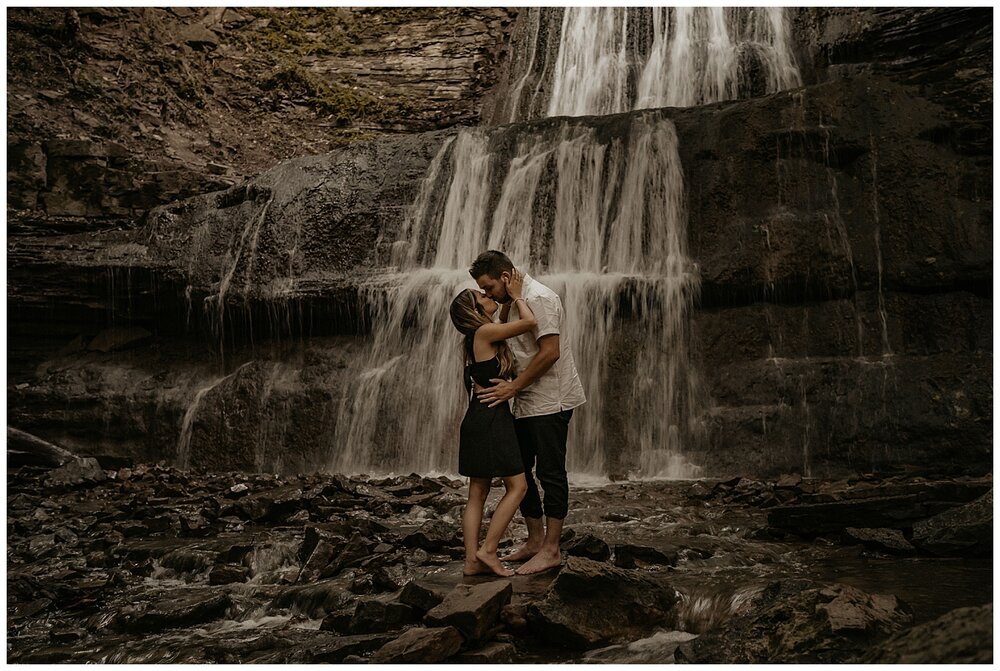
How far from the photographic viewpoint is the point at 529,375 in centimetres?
504

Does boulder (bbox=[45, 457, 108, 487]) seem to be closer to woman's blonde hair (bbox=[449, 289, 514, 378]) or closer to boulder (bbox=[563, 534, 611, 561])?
woman's blonde hair (bbox=[449, 289, 514, 378])

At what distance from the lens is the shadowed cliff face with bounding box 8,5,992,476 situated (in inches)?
351

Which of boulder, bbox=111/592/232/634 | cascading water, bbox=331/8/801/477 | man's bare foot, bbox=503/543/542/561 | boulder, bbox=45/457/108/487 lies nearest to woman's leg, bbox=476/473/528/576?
man's bare foot, bbox=503/543/542/561

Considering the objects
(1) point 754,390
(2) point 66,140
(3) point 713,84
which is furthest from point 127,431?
(3) point 713,84

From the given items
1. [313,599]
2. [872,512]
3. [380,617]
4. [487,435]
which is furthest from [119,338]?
[872,512]

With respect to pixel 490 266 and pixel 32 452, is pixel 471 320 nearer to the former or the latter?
pixel 490 266

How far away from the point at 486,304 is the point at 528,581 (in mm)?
1728

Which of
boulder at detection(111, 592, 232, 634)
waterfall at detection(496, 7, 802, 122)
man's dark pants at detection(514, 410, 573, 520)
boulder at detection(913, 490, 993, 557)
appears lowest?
boulder at detection(111, 592, 232, 634)

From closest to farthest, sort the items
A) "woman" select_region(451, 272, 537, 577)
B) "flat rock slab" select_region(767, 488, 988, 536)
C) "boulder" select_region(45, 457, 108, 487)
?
"woman" select_region(451, 272, 537, 577) → "flat rock slab" select_region(767, 488, 988, 536) → "boulder" select_region(45, 457, 108, 487)

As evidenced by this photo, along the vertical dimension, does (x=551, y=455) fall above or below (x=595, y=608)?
above

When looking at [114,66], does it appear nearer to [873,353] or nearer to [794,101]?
[794,101]

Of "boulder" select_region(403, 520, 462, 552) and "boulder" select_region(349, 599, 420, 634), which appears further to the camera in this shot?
"boulder" select_region(403, 520, 462, 552)

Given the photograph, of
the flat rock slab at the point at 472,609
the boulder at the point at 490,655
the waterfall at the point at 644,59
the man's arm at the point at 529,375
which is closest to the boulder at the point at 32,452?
the man's arm at the point at 529,375

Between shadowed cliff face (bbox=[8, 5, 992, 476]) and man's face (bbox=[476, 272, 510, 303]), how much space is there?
192 inches
